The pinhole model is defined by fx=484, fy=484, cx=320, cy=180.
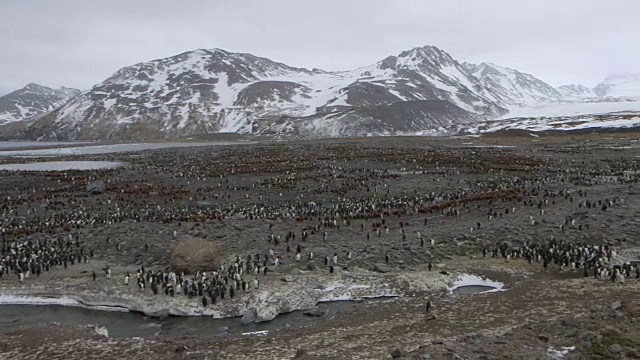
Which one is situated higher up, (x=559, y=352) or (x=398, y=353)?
(x=559, y=352)

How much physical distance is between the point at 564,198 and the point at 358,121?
480 ft

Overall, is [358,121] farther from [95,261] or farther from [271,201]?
[95,261]

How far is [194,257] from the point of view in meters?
21.2

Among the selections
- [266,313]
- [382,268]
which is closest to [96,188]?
[382,268]

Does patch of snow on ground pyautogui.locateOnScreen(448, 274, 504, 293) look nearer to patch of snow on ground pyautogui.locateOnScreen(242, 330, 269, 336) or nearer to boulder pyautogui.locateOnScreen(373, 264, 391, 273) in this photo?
boulder pyautogui.locateOnScreen(373, 264, 391, 273)

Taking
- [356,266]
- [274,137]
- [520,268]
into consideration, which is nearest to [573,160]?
[520,268]

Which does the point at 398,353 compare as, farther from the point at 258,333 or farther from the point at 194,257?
the point at 194,257

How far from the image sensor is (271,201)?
37844 mm

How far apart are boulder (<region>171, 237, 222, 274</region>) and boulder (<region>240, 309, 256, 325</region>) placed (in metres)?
4.46

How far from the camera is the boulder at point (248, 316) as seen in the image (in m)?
17.2

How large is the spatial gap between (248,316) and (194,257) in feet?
16.7

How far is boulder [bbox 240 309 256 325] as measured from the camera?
56.5 ft

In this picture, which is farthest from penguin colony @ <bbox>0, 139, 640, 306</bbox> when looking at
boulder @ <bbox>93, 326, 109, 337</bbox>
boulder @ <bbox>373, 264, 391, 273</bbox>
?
boulder @ <bbox>93, 326, 109, 337</bbox>

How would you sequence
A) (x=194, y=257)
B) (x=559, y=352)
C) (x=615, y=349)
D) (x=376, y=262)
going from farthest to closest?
(x=376, y=262)
(x=194, y=257)
(x=559, y=352)
(x=615, y=349)
